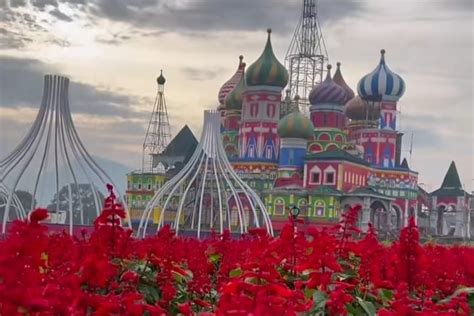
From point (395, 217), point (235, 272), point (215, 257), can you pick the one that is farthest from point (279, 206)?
point (235, 272)

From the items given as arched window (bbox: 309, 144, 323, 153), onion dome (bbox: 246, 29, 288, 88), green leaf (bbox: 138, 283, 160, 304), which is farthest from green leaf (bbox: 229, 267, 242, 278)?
onion dome (bbox: 246, 29, 288, 88)

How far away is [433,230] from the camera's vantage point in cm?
4403

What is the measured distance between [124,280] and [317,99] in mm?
36833

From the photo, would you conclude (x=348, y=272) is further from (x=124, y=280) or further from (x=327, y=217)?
(x=327, y=217)

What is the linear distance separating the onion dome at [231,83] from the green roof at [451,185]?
43.4ft

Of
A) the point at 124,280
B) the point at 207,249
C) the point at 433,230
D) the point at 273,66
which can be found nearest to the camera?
the point at 124,280

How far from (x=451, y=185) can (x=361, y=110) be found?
342 inches

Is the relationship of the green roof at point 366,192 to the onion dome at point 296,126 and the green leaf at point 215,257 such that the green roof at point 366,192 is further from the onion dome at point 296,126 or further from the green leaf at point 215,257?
the green leaf at point 215,257

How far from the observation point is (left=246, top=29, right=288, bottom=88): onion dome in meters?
38.7

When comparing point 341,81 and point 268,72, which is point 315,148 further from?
point 341,81

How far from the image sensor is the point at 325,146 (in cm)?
3850

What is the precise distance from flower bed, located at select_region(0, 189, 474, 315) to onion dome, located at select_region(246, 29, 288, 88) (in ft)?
112

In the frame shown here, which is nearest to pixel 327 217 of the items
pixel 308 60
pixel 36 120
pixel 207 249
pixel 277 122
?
pixel 277 122

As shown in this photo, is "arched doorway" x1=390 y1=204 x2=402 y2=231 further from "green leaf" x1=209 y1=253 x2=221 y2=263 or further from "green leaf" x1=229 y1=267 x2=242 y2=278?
"green leaf" x1=229 y1=267 x2=242 y2=278
